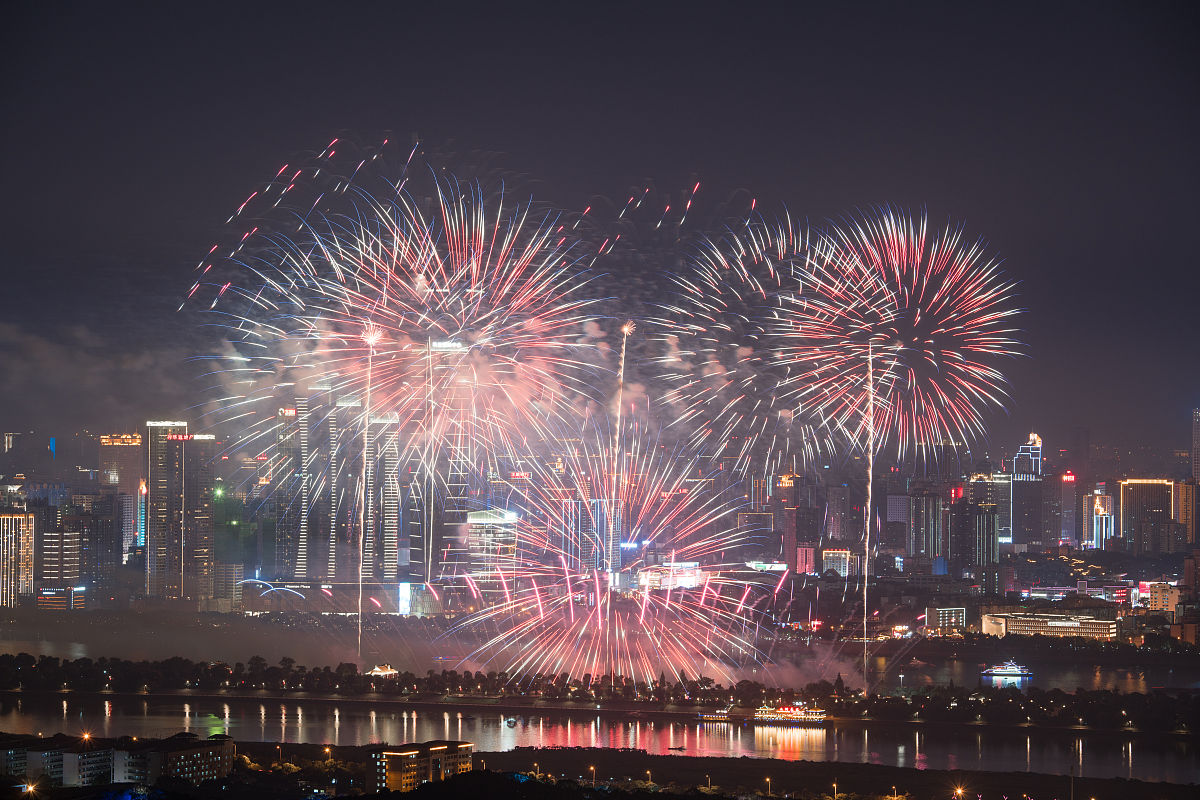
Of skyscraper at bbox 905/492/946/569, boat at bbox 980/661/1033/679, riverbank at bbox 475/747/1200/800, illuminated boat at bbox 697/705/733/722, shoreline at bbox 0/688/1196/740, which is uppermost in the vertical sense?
skyscraper at bbox 905/492/946/569

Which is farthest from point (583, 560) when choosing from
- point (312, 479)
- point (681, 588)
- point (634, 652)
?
point (312, 479)

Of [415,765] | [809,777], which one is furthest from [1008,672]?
[415,765]

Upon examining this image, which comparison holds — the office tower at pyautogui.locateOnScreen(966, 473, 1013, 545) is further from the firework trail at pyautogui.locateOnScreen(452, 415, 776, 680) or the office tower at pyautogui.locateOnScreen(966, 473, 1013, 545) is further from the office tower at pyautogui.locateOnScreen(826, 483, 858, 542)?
the firework trail at pyautogui.locateOnScreen(452, 415, 776, 680)

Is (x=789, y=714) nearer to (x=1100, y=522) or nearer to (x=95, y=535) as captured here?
(x=95, y=535)

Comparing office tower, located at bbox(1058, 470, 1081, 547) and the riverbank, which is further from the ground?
office tower, located at bbox(1058, 470, 1081, 547)

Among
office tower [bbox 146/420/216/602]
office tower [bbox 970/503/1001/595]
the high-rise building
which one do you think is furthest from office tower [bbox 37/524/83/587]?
the high-rise building

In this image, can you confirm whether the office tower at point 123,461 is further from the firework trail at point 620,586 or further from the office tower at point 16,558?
the firework trail at point 620,586
